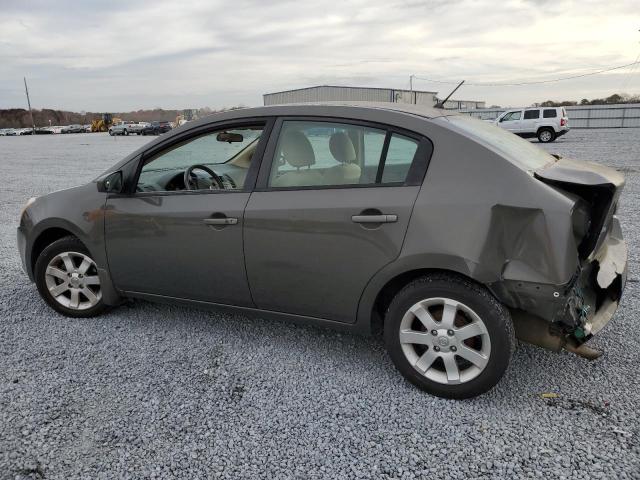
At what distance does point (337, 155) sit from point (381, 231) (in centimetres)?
58

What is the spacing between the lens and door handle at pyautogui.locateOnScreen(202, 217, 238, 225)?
10.7ft

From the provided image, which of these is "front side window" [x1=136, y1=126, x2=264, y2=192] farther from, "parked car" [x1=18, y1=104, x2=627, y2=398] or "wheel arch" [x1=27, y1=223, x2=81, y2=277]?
"wheel arch" [x1=27, y1=223, x2=81, y2=277]

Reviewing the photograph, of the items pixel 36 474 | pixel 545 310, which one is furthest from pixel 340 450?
pixel 36 474

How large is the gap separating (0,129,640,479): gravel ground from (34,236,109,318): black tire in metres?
0.10

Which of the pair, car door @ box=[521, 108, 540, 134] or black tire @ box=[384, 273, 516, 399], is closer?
black tire @ box=[384, 273, 516, 399]

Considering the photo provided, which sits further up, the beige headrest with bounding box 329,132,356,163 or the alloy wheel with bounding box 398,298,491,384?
the beige headrest with bounding box 329,132,356,163

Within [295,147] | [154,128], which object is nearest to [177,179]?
[295,147]

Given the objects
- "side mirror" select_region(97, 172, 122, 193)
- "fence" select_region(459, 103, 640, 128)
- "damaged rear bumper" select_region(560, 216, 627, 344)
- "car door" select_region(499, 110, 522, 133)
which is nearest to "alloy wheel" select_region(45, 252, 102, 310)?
"side mirror" select_region(97, 172, 122, 193)

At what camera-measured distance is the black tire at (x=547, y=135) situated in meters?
24.1

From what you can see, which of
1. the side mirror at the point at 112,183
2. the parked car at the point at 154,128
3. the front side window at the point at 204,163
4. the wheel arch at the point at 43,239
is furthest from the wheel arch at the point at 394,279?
the parked car at the point at 154,128

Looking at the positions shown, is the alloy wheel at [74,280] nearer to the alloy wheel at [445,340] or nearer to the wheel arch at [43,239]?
the wheel arch at [43,239]

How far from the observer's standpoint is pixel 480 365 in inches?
109

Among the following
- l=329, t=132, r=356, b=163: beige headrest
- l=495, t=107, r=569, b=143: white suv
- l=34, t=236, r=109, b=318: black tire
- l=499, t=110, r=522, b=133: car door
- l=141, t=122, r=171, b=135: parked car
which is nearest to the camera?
l=329, t=132, r=356, b=163: beige headrest

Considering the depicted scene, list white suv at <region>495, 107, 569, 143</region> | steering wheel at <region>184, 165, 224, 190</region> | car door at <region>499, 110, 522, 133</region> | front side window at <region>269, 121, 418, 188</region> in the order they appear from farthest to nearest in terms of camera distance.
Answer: car door at <region>499, 110, 522, 133</region>, white suv at <region>495, 107, 569, 143</region>, steering wheel at <region>184, 165, 224, 190</region>, front side window at <region>269, 121, 418, 188</region>
